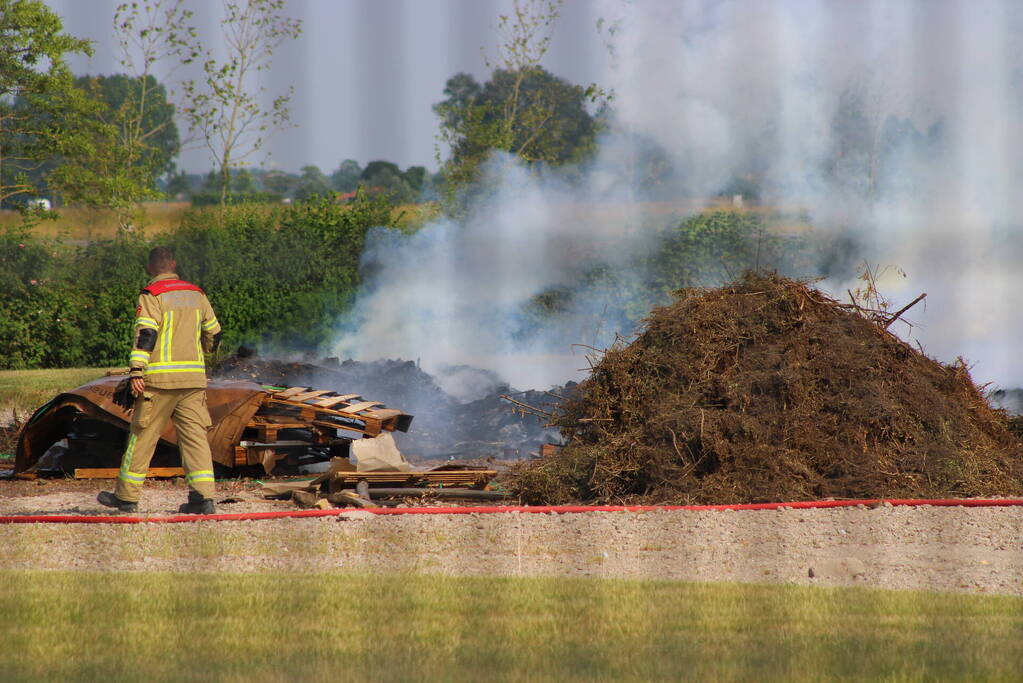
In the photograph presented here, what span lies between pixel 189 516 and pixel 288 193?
18.0 meters

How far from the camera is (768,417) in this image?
8266 millimetres

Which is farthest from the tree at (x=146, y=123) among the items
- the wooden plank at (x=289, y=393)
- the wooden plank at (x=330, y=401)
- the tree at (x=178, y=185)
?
the wooden plank at (x=330, y=401)

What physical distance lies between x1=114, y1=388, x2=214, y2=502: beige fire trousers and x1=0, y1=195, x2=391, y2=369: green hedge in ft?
28.3

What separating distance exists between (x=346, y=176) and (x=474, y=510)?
23.4 meters

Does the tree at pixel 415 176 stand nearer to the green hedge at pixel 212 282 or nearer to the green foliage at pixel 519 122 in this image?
the green foliage at pixel 519 122

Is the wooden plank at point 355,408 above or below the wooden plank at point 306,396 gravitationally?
below

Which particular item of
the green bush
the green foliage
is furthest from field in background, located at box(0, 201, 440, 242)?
the green foliage

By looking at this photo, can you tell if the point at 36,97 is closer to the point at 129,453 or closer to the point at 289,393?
the point at 289,393

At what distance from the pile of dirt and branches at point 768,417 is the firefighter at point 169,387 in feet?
7.46

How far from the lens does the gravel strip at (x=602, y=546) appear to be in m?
6.11

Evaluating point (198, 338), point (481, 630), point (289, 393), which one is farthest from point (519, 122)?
point (481, 630)

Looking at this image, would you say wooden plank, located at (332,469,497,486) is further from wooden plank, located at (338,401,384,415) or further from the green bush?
the green bush

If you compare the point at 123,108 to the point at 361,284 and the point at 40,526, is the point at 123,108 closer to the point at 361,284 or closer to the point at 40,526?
the point at 361,284

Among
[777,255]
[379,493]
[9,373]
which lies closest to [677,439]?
[379,493]
